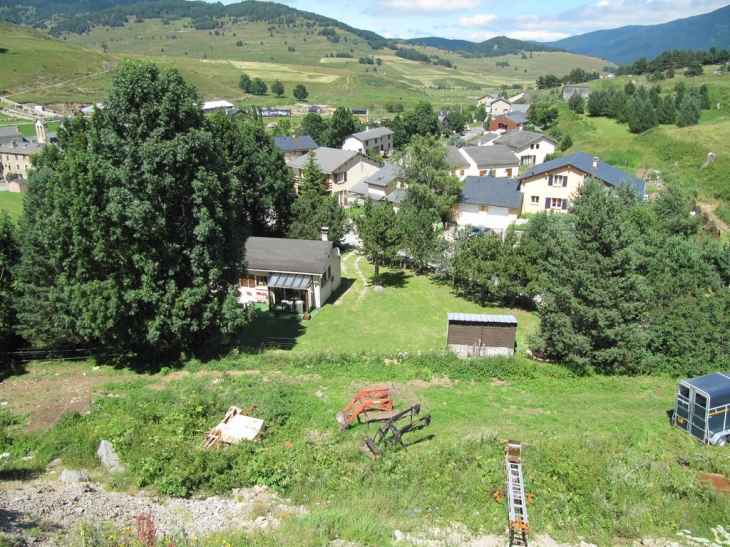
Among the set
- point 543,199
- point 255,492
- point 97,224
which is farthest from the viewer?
point 543,199

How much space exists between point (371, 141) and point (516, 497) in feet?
220

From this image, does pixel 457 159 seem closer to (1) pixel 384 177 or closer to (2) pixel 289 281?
(1) pixel 384 177

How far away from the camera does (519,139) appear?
220ft

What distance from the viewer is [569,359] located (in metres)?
20.2

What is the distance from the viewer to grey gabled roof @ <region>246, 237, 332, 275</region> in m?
28.6

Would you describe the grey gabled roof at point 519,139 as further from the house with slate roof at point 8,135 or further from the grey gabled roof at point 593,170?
the house with slate roof at point 8,135

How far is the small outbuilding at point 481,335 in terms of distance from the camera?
2241cm

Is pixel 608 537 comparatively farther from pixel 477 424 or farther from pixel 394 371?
pixel 394 371

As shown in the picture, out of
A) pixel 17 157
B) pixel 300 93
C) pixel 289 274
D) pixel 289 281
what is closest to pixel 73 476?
pixel 289 281

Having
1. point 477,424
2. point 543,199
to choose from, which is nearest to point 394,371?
point 477,424

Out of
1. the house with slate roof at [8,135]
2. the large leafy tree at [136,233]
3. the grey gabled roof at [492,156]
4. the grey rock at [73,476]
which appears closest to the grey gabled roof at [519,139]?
the grey gabled roof at [492,156]

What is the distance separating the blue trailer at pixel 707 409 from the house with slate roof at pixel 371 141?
5858cm

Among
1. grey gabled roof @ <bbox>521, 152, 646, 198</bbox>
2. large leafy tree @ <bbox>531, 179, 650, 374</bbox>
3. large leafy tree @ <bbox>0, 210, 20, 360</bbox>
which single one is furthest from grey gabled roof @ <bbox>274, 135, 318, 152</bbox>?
large leafy tree @ <bbox>531, 179, 650, 374</bbox>

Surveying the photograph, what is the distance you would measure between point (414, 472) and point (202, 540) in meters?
5.20
